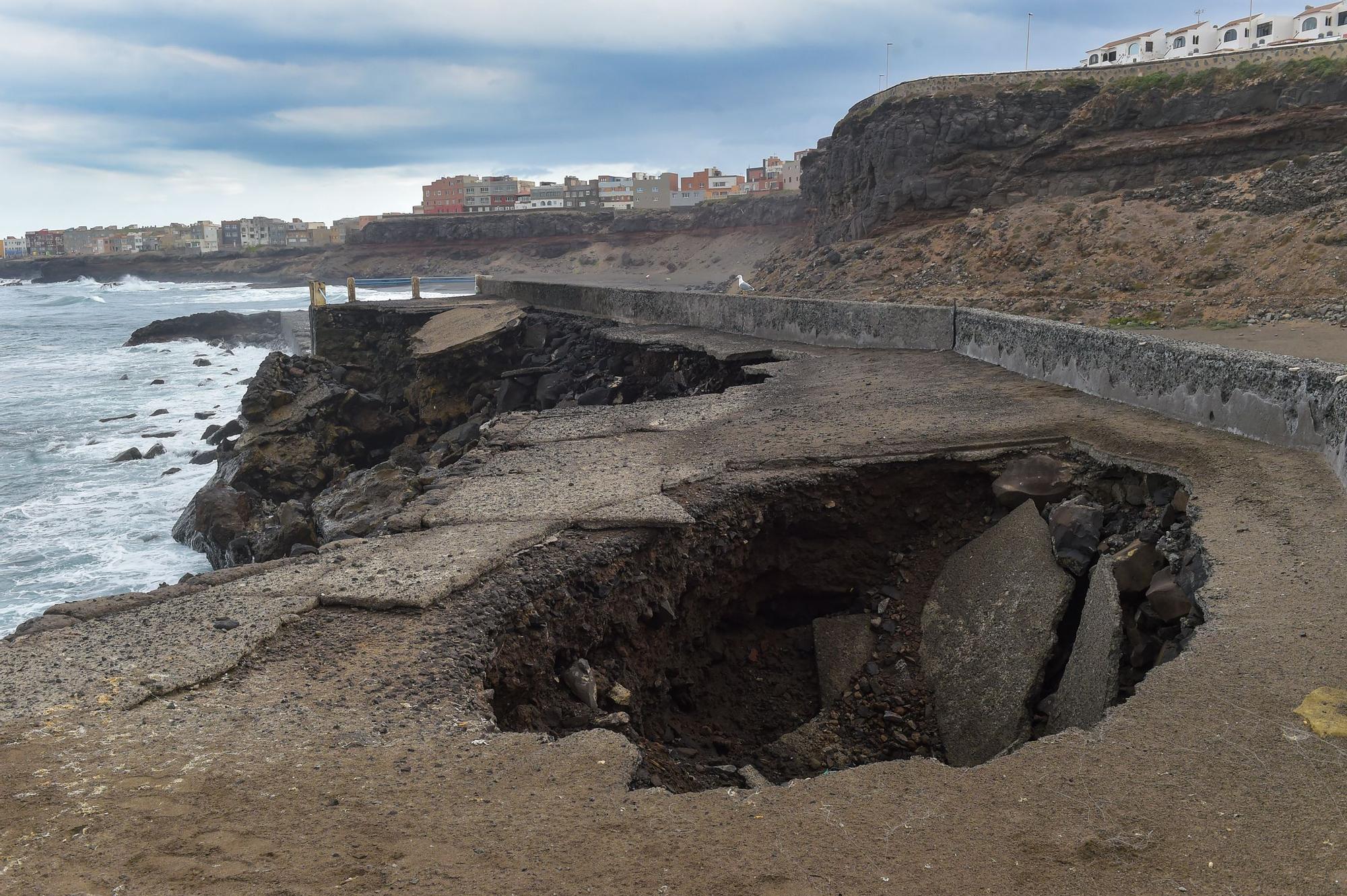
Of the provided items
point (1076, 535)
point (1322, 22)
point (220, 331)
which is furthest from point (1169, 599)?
point (1322, 22)

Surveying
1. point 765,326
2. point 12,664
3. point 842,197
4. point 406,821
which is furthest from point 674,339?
point 842,197

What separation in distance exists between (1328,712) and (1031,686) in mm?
1714

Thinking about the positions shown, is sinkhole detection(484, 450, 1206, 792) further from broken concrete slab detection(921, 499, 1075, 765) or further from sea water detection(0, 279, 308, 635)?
sea water detection(0, 279, 308, 635)

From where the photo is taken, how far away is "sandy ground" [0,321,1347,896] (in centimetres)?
217

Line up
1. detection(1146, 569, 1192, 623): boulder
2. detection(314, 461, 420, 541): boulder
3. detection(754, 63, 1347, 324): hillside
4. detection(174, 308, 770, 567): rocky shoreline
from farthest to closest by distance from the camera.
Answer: detection(754, 63, 1347, 324): hillside, detection(174, 308, 770, 567): rocky shoreline, detection(314, 461, 420, 541): boulder, detection(1146, 569, 1192, 623): boulder


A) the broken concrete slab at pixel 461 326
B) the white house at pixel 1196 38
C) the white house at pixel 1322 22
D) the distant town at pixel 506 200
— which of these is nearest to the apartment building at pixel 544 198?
the distant town at pixel 506 200

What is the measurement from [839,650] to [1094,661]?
1.54 metres

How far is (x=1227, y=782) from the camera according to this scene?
2.36 meters

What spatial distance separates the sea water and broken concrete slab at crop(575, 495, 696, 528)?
7.66 m

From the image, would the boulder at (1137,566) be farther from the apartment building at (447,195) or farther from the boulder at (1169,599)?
the apartment building at (447,195)

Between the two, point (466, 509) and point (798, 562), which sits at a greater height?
point (466, 509)

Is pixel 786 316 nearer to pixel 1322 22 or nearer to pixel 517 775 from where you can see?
pixel 517 775

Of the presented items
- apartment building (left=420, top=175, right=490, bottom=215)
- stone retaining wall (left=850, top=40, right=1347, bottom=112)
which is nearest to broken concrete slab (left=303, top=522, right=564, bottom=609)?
stone retaining wall (left=850, top=40, right=1347, bottom=112)

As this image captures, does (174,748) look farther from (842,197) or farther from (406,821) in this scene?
(842,197)
